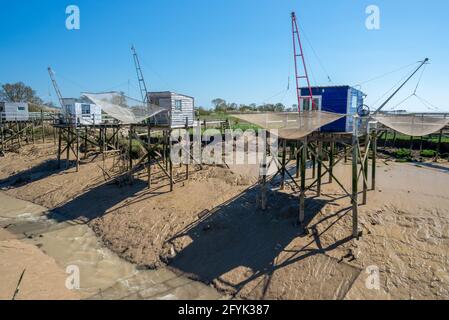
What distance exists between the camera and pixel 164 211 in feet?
43.4

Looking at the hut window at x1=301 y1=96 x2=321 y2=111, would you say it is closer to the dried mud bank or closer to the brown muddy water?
the dried mud bank

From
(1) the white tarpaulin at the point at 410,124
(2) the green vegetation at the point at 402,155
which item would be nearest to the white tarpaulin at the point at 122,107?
(1) the white tarpaulin at the point at 410,124

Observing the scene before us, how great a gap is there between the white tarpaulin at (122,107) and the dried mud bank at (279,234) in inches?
132

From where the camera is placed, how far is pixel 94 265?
35.2 feet

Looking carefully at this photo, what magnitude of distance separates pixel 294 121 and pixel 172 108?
7.68 m

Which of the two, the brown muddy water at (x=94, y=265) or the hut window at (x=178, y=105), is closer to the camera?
the brown muddy water at (x=94, y=265)

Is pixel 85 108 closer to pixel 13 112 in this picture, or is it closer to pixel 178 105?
pixel 13 112

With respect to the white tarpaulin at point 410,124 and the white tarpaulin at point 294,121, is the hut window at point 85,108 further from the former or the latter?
the white tarpaulin at point 410,124

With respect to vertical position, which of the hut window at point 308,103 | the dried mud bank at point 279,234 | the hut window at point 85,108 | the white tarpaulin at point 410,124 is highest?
the hut window at point 85,108

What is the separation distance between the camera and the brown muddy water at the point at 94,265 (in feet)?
30.0
